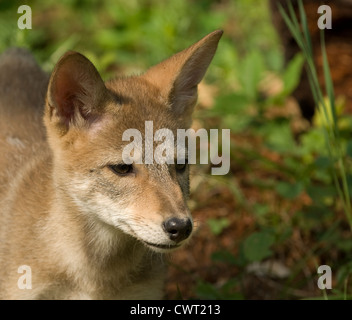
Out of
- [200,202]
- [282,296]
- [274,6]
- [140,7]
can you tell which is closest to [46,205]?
[282,296]

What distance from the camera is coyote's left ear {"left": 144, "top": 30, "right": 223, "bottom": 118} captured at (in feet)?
11.5

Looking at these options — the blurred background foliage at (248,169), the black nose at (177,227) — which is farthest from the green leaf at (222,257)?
the black nose at (177,227)

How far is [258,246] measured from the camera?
158 inches

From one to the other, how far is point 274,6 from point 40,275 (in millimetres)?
3334

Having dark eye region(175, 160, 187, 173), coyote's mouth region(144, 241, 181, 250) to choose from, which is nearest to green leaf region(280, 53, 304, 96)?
dark eye region(175, 160, 187, 173)

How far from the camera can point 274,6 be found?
5.59 metres

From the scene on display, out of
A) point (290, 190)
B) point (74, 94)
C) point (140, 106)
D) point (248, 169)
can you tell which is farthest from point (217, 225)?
point (74, 94)

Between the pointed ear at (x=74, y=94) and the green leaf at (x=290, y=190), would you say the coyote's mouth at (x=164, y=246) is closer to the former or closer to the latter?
the pointed ear at (x=74, y=94)

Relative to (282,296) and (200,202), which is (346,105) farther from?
(282,296)

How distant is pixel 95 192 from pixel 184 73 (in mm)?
885

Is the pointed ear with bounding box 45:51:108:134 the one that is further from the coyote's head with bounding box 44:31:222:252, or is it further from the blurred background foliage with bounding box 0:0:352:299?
the blurred background foliage with bounding box 0:0:352:299

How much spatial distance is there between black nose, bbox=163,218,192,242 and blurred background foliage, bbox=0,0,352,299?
91 cm

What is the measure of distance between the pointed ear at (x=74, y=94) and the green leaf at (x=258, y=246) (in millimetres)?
1358

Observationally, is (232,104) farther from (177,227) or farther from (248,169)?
(177,227)
